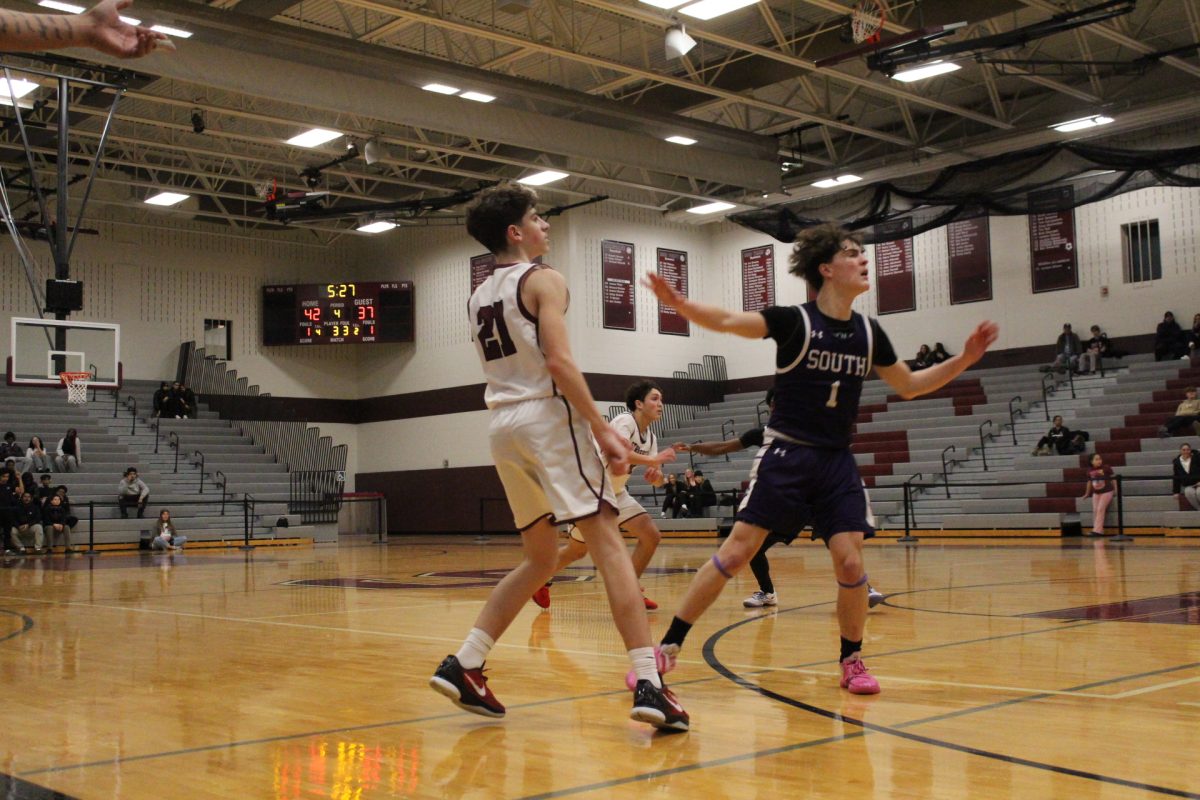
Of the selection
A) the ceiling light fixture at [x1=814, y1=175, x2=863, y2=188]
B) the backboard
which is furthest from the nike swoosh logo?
the ceiling light fixture at [x1=814, y1=175, x2=863, y2=188]

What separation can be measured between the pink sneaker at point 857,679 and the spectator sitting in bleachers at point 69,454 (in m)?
23.3

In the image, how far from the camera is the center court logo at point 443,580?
11.8 metres

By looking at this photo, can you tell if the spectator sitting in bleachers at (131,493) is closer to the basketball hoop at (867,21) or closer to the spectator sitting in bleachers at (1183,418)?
the basketball hoop at (867,21)

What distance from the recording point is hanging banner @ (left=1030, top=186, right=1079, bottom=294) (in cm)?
2491

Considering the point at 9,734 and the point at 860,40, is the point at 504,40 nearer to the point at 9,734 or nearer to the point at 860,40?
the point at 860,40

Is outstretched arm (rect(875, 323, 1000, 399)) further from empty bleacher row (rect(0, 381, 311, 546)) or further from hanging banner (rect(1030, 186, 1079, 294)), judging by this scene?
hanging banner (rect(1030, 186, 1079, 294))

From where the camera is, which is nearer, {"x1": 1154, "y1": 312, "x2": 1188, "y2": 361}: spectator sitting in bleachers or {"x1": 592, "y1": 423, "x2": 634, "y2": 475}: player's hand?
{"x1": 592, "y1": 423, "x2": 634, "y2": 475}: player's hand

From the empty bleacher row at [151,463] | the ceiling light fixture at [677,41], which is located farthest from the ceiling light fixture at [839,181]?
the empty bleacher row at [151,463]

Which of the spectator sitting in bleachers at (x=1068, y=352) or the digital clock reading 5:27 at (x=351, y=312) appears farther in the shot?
the digital clock reading 5:27 at (x=351, y=312)

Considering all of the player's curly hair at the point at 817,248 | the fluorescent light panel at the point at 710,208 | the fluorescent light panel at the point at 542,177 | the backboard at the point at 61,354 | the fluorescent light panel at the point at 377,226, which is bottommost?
the player's curly hair at the point at 817,248

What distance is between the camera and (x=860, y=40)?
17359mm

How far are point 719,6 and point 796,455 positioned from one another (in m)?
12.7

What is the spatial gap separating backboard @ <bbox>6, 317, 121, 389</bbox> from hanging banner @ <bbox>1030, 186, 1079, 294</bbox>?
18049 millimetres

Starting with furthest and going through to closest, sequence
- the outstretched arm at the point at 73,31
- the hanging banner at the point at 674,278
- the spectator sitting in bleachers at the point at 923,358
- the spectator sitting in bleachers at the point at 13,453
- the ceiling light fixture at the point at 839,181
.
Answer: the hanging banner at the point at 674,278 < the ceiling light fixture at the point at 839,181 < the spectator sitting in bleachers at the point at 923,358 < the spectator sitting in bleachers at the point at 13,453 < the outstretched arm at the point at 73,31
